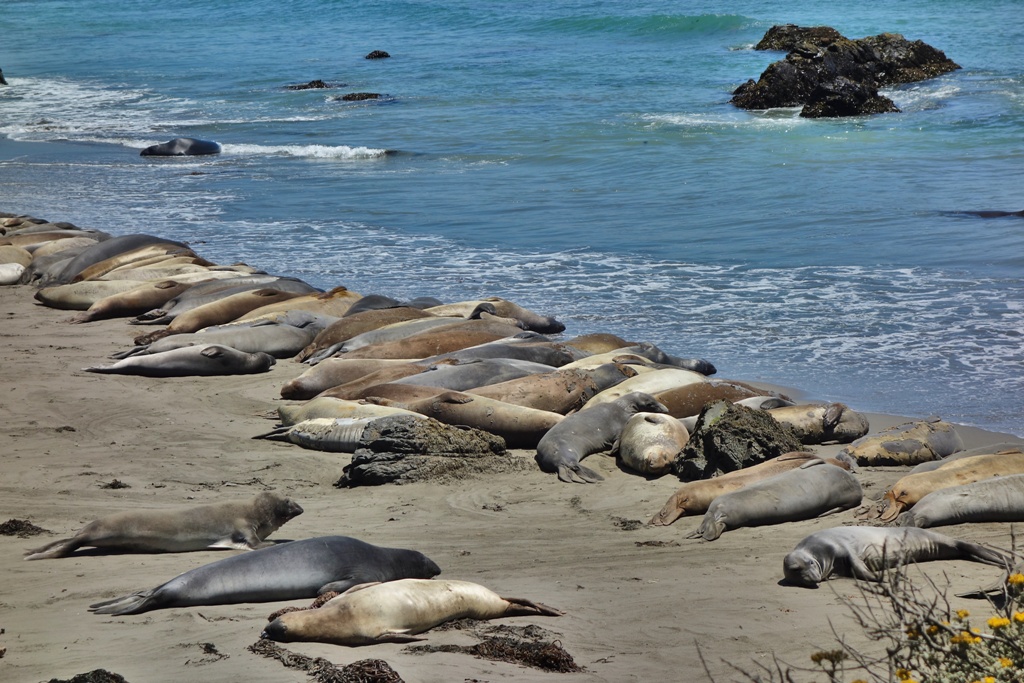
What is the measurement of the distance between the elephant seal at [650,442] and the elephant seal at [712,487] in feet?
1.15

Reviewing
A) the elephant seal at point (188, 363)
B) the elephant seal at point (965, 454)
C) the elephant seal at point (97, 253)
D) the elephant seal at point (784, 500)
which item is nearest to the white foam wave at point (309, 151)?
the elephant seal at point (97, 253)

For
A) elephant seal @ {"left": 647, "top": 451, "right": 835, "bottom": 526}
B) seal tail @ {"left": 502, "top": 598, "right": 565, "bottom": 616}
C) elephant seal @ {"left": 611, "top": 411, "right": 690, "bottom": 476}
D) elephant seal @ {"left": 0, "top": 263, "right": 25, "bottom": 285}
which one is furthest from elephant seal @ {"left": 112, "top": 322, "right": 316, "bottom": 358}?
seal tail @ {"left": 502, "top": 598, "right": 565, "bottom": 616}

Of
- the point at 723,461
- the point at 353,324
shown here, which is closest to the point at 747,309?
the point at 353,324

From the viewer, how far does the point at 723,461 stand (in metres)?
6.88

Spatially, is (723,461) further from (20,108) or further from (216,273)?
(20,108)

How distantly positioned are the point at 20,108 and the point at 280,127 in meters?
7.92

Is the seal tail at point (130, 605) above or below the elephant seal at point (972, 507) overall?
above

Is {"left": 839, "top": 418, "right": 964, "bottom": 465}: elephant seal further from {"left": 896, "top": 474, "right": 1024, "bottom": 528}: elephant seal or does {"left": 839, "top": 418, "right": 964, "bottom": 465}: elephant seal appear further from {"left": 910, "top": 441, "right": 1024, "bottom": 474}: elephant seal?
{"left": 896, "top": 474, "right": 1024, "bottom": 528}: elephant seal

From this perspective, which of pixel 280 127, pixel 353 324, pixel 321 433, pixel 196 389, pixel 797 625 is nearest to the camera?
pixel 797 625

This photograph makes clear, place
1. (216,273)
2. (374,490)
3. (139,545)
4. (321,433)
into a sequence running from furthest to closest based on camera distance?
(216,273) → (321,433) → (374,490) → (139,545)

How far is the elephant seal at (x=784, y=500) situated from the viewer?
6.07 metres

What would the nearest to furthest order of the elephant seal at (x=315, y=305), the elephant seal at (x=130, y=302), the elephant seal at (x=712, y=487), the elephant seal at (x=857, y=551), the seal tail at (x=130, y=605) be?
the seal tail at (x=130, y=605), the elephant seal at (x=857, y=551), the elephant seal at (x=712, y=487), the elephant seal at (x=315, y=305), the elephant seal at (x=130, y=302)

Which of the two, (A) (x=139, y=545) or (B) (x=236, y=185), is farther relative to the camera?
(B) (x=236, y=185)

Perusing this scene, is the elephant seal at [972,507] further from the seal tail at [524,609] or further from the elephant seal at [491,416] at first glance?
the elephant seal at [491,416]
